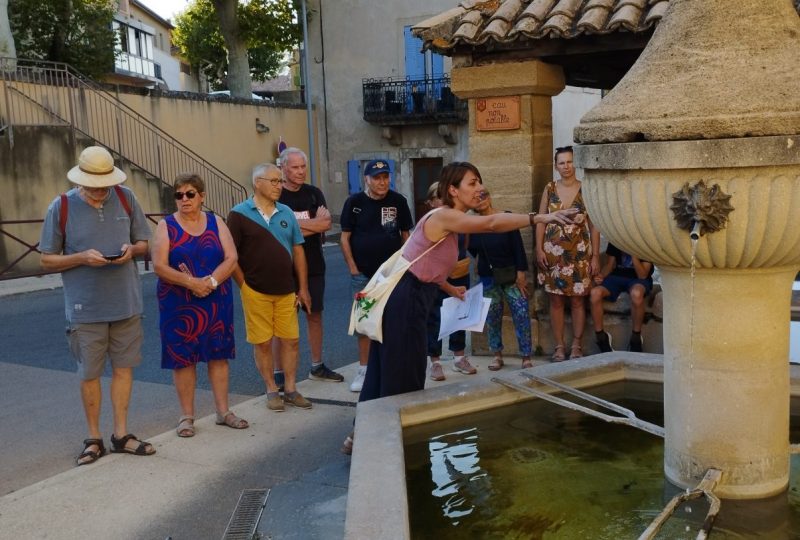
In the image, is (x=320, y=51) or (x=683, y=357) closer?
(x=683, y=357)

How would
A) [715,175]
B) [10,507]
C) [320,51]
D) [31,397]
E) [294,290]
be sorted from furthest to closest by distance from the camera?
[320,51] → [31,397] → [294,290] → [10,507] → [715,175]

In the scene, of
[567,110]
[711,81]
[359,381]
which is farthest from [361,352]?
[567,110]

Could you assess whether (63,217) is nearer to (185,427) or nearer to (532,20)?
(185,427)

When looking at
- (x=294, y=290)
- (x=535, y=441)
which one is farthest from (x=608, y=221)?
(x=294, y=290)

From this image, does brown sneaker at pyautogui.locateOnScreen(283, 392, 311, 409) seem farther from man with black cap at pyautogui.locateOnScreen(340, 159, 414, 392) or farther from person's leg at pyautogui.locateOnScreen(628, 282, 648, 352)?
person's leg at pyautogui.locateOnScreen(628, 282, 648, 352)

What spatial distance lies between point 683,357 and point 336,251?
16.2m

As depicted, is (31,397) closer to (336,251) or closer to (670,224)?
(670,224)

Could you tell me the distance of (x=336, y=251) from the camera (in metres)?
19.5

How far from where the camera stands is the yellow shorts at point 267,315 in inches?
226

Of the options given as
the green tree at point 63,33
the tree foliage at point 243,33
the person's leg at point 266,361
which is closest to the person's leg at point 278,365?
the person's leg at point 266,361

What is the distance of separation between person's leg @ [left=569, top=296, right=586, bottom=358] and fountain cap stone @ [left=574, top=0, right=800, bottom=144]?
3.27 m

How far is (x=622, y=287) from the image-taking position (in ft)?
21.7

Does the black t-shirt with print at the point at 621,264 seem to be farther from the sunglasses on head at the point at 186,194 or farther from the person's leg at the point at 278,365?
the sunglasses on head at the point at 186,194

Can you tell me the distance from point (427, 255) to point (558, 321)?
106 inches
